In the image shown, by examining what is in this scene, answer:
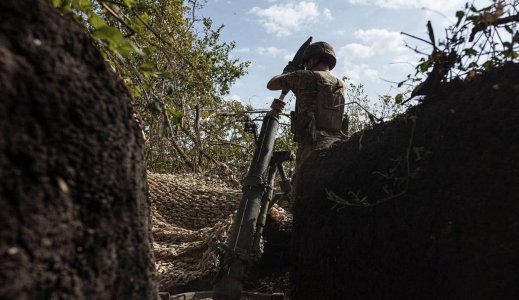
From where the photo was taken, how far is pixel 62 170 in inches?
40.3

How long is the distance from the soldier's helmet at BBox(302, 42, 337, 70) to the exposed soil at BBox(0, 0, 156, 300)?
170 inches

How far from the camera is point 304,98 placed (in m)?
5.12

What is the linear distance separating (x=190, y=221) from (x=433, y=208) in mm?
3819

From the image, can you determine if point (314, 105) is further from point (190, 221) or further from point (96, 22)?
point (96, 22)

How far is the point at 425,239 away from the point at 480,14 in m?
1.08

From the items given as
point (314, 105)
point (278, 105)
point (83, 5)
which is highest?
point (314, 105)

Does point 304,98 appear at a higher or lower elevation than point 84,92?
higher

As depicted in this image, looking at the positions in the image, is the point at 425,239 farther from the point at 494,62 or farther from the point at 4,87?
the point at 4,87

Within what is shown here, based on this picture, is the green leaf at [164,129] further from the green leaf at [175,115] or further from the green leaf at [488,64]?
the green leaf at [488,64]

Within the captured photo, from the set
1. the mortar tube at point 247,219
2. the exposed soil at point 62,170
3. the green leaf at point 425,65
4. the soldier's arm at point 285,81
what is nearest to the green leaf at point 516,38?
the green leaf at point 425,65

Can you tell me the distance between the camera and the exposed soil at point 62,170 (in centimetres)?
91

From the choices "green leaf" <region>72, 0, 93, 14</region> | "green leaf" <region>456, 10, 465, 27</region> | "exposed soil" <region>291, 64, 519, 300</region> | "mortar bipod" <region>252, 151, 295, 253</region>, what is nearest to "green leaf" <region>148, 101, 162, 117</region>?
"green leaf" <region>72, 0, 93, 14</region>

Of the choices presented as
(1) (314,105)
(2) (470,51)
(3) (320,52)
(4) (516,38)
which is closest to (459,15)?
(2) (470,51)

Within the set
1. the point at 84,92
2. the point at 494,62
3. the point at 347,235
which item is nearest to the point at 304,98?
the point at 347,235
